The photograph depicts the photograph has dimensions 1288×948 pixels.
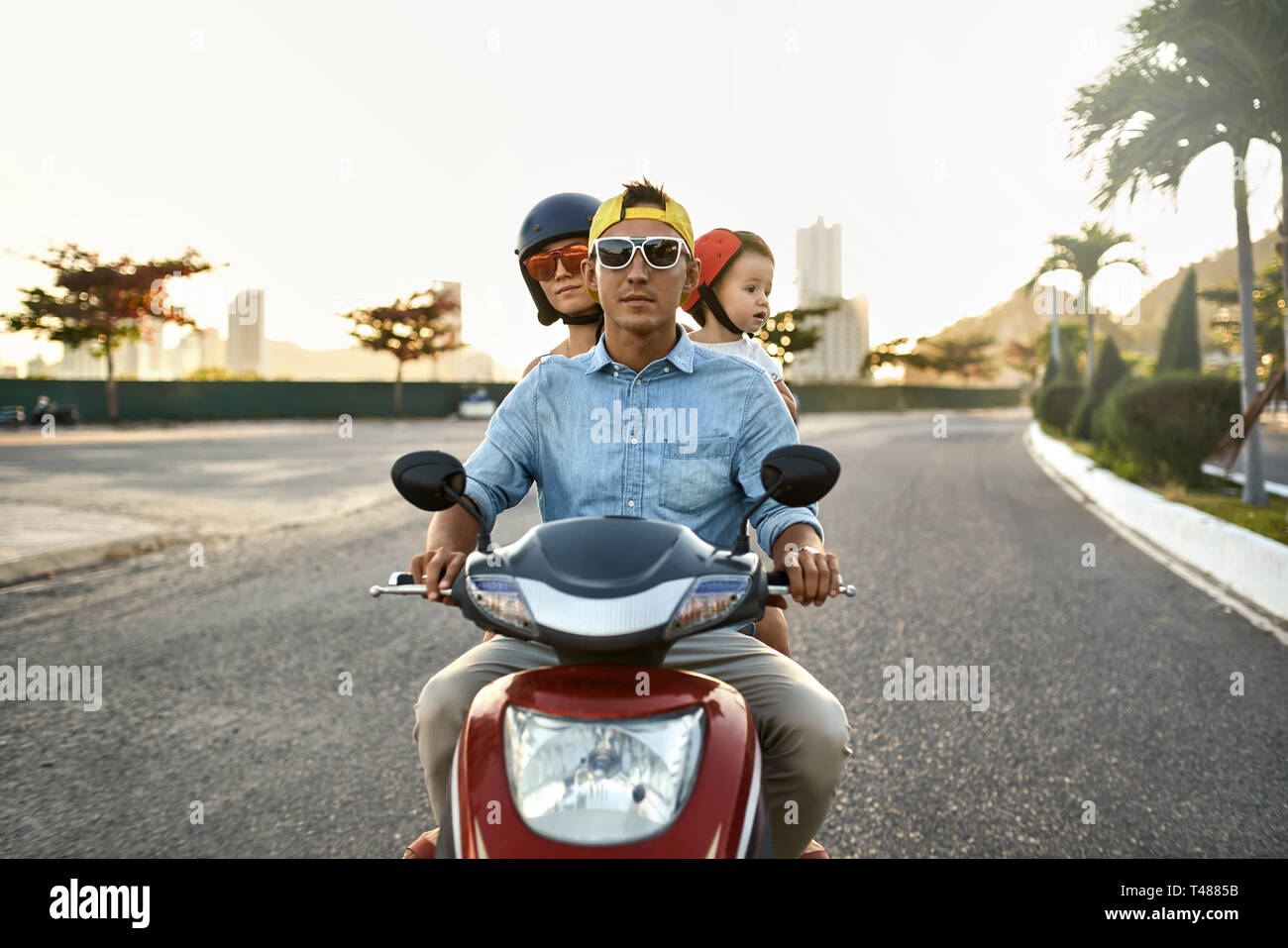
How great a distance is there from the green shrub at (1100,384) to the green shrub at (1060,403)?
3.89 m

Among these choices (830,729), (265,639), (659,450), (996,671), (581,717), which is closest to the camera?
(581,717)

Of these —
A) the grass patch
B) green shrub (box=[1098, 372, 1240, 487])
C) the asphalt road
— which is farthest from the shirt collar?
green shrub (box=[1098, 372, 1240, 487])

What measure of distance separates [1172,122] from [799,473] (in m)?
10.2

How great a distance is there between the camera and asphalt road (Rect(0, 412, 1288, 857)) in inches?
107

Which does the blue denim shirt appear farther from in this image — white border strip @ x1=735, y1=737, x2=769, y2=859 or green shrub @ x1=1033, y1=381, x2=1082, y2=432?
green shrub @ x1=1033, y1=381, x2=1082, y2=432

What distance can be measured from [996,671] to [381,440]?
21692mm

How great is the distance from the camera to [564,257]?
2844 mm

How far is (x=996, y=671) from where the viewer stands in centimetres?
436

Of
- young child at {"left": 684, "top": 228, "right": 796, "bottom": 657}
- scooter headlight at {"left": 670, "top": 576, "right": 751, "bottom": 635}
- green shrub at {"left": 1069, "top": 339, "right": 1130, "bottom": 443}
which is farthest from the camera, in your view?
green shrub at {"left": 1069, "top": 339, "right": 1130, "bottom": 443}

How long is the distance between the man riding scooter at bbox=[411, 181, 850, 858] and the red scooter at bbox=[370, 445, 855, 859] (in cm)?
23

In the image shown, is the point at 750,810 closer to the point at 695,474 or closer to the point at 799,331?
the point at 695,474
